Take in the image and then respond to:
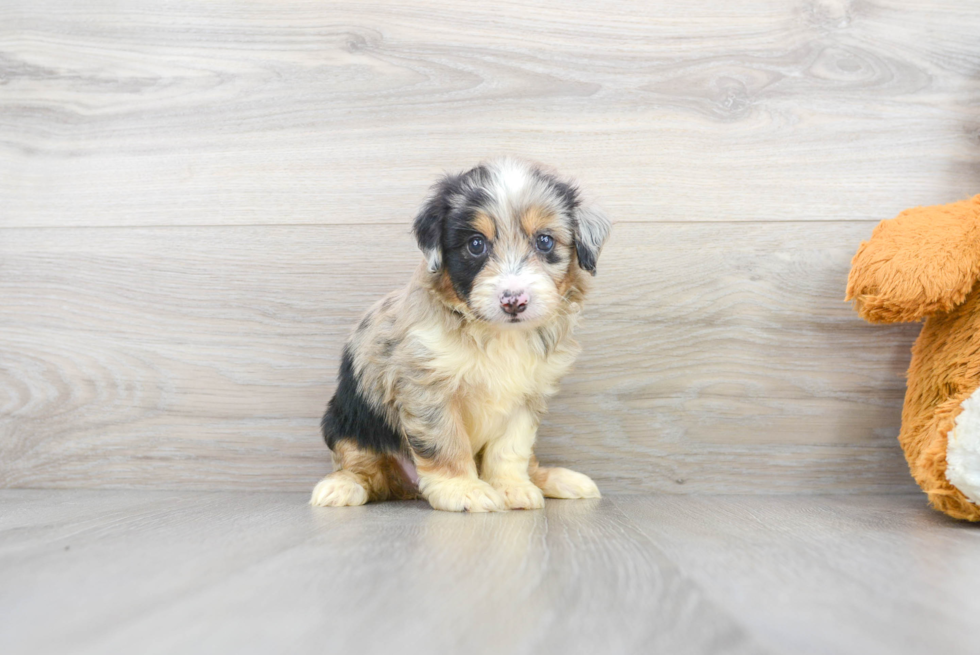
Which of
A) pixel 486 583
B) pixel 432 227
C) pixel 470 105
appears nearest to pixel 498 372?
pixel 432 227

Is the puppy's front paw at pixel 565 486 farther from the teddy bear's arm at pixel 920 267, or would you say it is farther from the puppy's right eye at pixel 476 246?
the teddy bear's arm at pixel 920 267

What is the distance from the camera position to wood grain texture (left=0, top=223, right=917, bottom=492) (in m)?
2.16

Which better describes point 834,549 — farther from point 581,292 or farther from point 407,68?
point 407,68

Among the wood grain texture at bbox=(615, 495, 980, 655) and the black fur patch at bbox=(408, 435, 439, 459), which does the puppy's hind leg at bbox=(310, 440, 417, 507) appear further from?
the wood grain texture at bbox=(615, 495, 980, 655)

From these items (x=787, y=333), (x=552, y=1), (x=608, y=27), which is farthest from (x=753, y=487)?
(x=552, y=1)

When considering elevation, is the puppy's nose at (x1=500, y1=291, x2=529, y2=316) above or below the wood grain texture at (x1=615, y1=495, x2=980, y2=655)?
above

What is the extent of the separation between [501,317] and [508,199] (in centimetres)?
29

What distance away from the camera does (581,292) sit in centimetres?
184

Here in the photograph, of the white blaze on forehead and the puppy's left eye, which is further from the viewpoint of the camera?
the puppy's left eye

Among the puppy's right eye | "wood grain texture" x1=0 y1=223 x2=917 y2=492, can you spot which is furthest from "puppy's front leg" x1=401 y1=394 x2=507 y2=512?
"wood grain texture" x1=0 y1=223 x2=917 y2=492

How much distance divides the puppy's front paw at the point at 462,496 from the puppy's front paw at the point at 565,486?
0.25m

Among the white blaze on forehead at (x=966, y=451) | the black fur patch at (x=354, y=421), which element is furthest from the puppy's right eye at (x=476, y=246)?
the white blaze on forehead at (x=966, y=451)

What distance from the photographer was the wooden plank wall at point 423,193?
2166mm

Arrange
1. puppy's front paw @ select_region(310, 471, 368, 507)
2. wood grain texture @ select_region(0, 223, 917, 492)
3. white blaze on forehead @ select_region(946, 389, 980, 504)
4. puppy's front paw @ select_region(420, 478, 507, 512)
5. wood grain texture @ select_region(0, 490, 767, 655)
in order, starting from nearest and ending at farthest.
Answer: wood grain texture @ select_region(0, 490, 767, 655)
white blaze on forehead @ select_region(946, 389, 980, 504)
puppy's front paw @ select_region(420, 478, 507, 512)
puppy's front paw @ select_region(310, 471, 368, 507)
wood grain texture @ select_region(0, 223, 917, 492)
